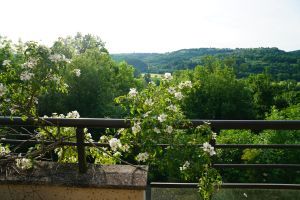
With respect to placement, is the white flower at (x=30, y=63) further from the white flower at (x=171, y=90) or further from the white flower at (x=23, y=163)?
the white flower at (x=171, y=90)

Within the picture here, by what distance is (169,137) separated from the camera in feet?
8.77

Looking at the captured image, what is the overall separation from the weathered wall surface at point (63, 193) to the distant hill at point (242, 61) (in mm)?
61705

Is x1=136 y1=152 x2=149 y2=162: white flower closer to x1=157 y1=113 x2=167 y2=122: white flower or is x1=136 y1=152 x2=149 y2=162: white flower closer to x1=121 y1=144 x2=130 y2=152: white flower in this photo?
x1=121 y1=144 x2=130 y2=152: white flower

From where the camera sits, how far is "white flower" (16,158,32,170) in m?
2.94

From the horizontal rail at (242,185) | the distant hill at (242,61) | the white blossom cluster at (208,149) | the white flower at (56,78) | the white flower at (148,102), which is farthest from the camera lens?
the distant hill at (242,61)

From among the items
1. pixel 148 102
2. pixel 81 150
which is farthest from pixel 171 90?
pixel 81 150

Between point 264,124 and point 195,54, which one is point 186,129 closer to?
point 264,124

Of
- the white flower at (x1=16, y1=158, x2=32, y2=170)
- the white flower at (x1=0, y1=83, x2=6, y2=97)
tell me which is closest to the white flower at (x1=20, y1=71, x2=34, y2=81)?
the white flower at (x1=0, y1=83, x2=6, y2=97)

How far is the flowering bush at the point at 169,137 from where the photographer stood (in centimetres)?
263

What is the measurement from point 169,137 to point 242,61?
103m

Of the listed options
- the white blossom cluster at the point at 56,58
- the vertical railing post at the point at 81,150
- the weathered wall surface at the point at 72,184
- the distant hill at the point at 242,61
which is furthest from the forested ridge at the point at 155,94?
the distant hill at the point at 242,61

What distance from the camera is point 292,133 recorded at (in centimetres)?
2847

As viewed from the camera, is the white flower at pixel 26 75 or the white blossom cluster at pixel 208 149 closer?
the white blossom cluster at pixel 208 149

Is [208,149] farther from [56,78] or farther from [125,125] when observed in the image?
[56,78]
